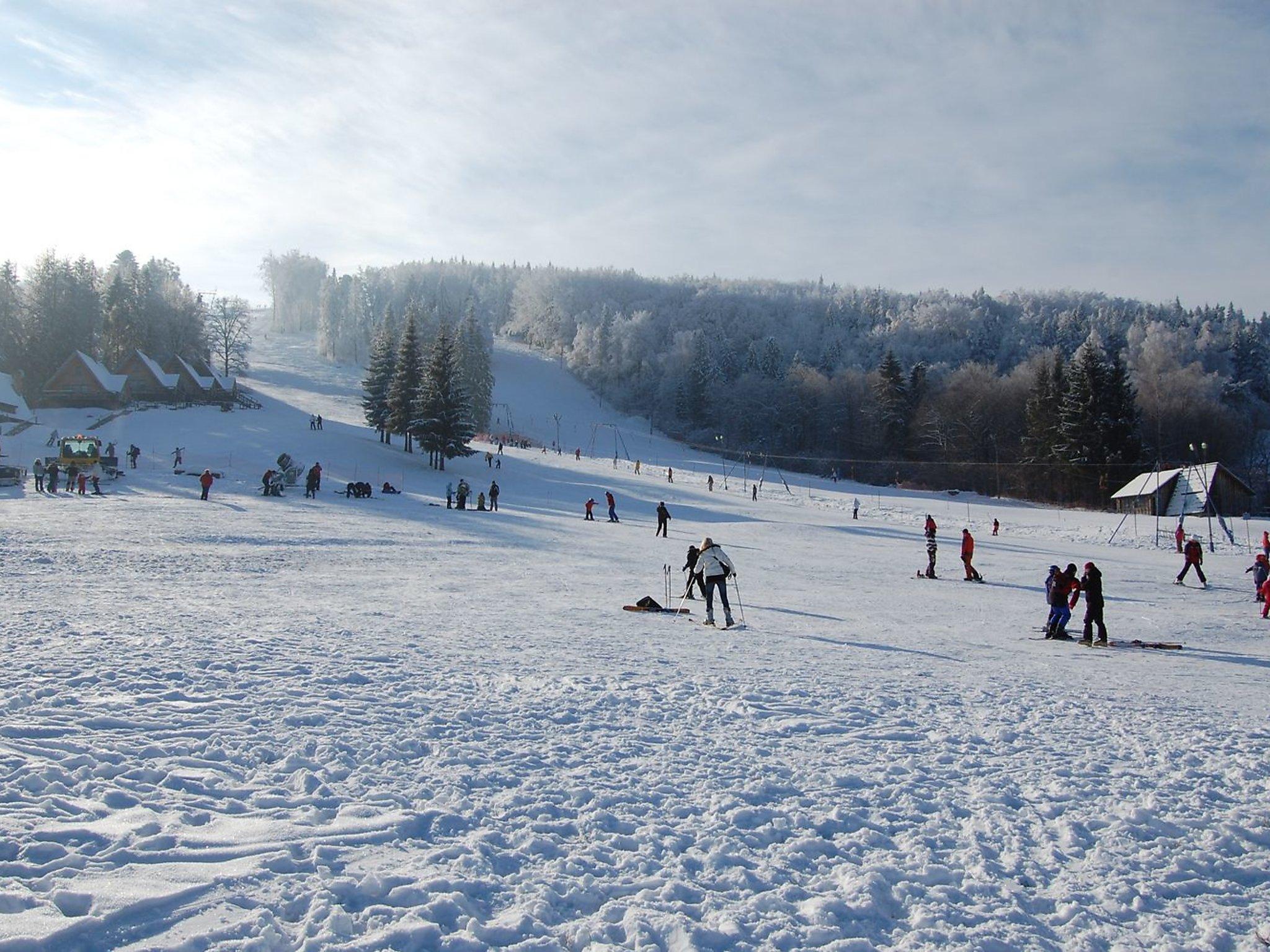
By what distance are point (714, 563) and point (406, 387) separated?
4608 centimetres

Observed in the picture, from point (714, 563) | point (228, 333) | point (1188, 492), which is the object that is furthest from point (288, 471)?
point (228, 333)

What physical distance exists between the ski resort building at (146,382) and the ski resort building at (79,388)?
11.9 ft

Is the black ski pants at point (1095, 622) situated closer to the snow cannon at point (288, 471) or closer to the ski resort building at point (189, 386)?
the snow cannon at point (288, 471)

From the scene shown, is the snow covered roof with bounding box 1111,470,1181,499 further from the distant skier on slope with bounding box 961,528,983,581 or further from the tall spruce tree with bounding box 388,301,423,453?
the tall spruce tree with bounding box 388,301,423,453

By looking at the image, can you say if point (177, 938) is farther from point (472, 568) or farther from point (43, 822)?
point (472, 568)

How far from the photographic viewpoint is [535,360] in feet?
484

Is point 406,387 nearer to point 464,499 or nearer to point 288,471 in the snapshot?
point 288,471

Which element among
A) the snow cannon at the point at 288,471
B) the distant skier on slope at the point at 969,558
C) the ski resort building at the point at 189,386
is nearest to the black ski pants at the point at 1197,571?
the distant skier on slope at the point at 969,558

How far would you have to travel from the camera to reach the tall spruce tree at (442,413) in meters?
51.4

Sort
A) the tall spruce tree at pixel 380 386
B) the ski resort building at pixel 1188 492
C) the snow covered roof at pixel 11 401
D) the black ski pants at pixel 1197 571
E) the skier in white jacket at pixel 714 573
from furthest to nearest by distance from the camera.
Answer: the tall spruce tree at pixel 380 386 < the snow covered roof at pixel 11 401 < the ski resort building at pixel 1188 492 < the black ski pants at pixel 1197 571 < the skier in white jacket at pixel 714 573

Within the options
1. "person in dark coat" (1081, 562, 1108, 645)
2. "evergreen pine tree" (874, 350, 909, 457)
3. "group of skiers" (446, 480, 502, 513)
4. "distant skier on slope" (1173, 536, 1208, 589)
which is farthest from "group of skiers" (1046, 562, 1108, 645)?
"evergreen pine tree" (874, 350, 909, 457)

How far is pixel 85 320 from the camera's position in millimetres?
77625

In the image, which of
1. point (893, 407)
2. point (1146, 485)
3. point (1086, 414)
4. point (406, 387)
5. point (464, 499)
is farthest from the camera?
point (893, 407)

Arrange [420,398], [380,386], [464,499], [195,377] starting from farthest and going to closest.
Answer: [195,377] → [380,386] → [420,398] → [464,499]
